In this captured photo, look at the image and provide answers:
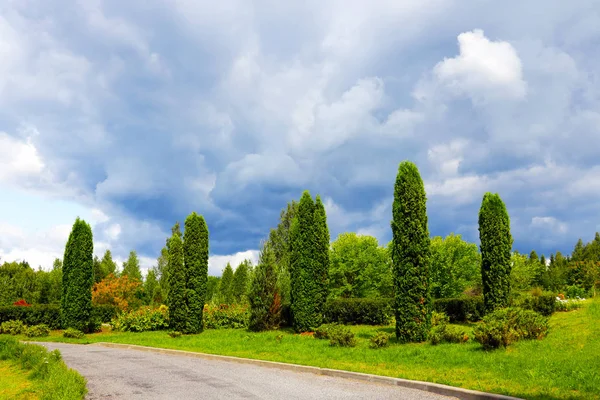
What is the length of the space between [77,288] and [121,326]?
12.6 ft

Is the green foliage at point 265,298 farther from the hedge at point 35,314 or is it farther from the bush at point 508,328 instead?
the hedge at point 35,314

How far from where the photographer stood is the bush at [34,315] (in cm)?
2962

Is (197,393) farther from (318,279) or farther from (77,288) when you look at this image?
(77,288)

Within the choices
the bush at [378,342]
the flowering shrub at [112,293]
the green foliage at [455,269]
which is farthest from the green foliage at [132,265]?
the bush at [378,342]

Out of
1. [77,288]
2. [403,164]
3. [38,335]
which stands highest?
[403,164]

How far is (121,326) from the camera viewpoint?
27.0 m

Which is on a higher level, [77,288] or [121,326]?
[77,288]

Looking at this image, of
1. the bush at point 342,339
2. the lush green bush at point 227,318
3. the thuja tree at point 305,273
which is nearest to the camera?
the bush at point 342,339

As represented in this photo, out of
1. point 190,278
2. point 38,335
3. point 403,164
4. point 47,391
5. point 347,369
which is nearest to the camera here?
point 47,391

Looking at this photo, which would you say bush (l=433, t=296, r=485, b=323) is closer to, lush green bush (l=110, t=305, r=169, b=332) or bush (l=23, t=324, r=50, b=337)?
lush green bush (l=110, t=305, r=169, b=332)

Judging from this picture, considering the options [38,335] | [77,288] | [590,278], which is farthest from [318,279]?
[590,278]

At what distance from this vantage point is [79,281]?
27719 mm

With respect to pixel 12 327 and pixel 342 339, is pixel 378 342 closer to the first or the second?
pixel 342 339

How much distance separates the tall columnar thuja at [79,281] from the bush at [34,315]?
7.05 feet
